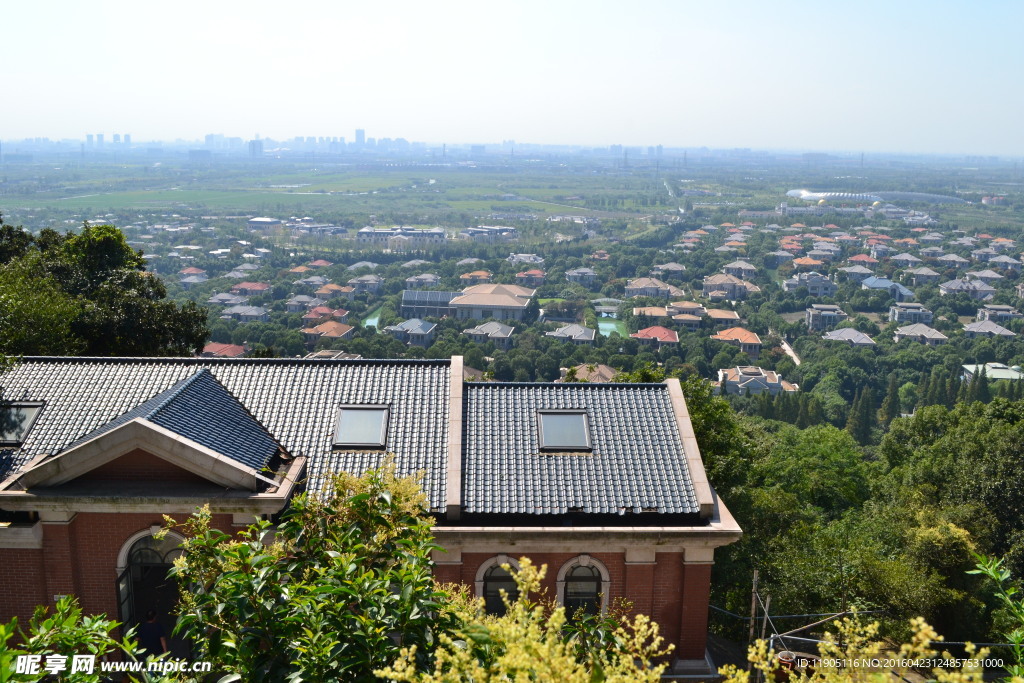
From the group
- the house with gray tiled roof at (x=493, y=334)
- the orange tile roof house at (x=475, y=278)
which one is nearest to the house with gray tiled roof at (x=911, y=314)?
the house with gray tiled roof at (x=493, y=334)

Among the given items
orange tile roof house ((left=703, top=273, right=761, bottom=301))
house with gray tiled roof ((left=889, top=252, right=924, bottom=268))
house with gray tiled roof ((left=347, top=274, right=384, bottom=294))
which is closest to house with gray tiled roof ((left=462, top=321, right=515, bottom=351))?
house with gray tiled roof ((left=347, top=274, right=384, bottom=294))

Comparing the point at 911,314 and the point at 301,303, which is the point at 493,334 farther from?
the point at 911,314

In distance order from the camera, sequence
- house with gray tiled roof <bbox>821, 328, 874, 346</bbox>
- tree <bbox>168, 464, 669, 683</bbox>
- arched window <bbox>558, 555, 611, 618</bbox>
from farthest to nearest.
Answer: house with gray tiled roof <bbox>821, 328, 874, 346</bbox> → arched window <bbox>558, 555, 611, 618</bbox> → tree <bbox>168, 464, 669, 683</bbox>

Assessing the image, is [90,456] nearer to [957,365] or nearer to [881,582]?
[881,582]

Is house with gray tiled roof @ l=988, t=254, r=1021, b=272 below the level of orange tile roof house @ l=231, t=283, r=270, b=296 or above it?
above

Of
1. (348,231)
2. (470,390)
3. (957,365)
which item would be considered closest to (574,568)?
(470,390)

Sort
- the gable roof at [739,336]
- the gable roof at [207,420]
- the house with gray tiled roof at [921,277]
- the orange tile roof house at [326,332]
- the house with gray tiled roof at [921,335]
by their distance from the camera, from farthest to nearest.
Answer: the house with gray tiled roof at [921,277], the house with gray tiled roof at [921,335], the gable roof at [739,336], the orange tile roof house at [326,332], the gable roof at [207,420]

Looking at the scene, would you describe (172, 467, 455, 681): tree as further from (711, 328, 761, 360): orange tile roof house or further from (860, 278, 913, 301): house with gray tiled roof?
(860, 278, 913, 301): house with gray tiled roof

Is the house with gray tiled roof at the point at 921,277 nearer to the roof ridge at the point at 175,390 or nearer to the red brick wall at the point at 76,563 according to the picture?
the roof ridge at the point at 175,390
